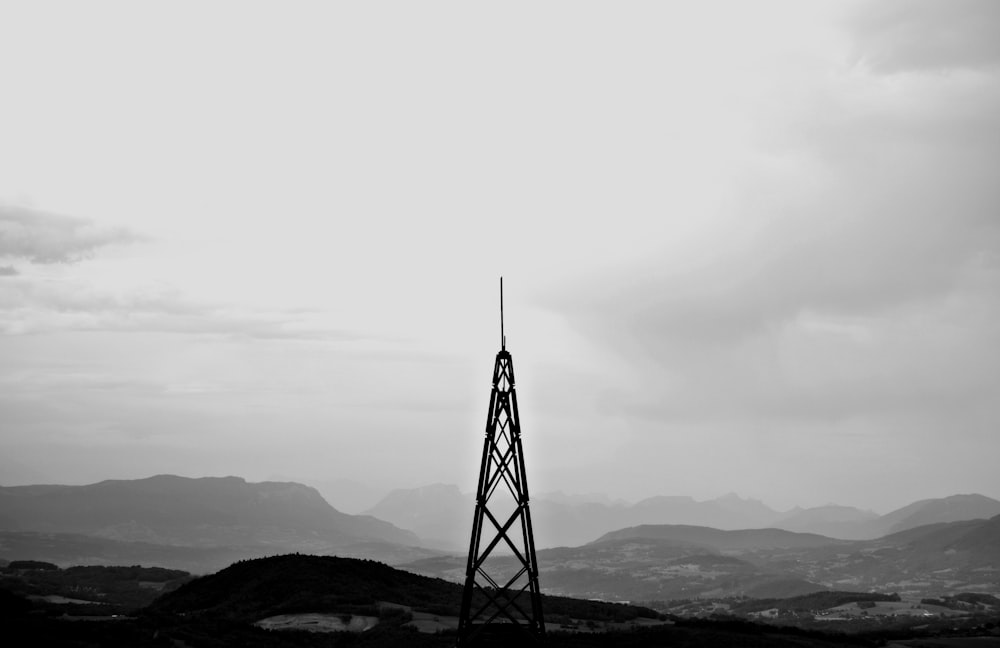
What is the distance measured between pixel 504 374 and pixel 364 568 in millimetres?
48644

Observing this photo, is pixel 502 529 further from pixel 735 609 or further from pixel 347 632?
pixel 735 609

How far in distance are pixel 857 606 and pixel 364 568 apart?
62272mm

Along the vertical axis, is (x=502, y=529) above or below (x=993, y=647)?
above

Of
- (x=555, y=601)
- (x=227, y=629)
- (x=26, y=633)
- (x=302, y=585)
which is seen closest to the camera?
(x=26, y=633)

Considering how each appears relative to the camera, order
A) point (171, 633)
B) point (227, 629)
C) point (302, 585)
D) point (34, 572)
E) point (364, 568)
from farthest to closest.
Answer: point (34, 572) → point (364, 568) → point (302, 585) → point (227, 629) → point (171, 633)

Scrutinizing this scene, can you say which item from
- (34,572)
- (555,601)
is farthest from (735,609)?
(34,572)

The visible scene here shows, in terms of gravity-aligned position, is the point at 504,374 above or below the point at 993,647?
above

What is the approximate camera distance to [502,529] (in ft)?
91.2

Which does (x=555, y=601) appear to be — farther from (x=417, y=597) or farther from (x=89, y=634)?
(x=89, y=634)

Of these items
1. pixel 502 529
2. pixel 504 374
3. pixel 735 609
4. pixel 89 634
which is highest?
pixel 504 374

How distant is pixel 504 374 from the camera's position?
29266mm

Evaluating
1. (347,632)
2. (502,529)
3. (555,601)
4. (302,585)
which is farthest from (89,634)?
(555,601)

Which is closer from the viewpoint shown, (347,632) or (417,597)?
A: (347,632)

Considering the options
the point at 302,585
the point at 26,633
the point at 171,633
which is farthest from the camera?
the point at 302,585
